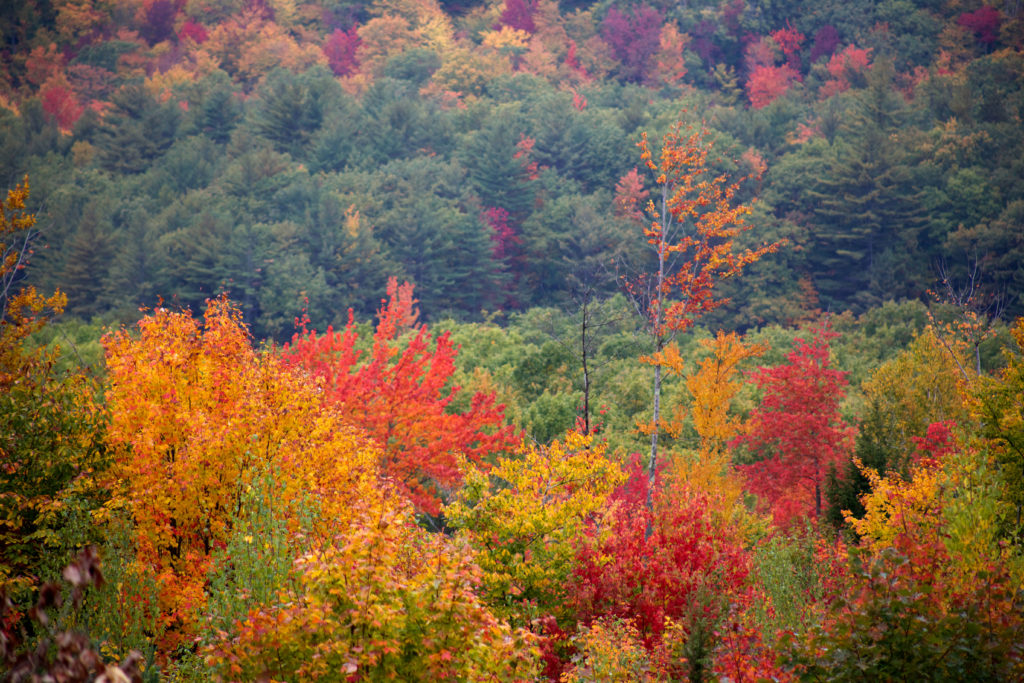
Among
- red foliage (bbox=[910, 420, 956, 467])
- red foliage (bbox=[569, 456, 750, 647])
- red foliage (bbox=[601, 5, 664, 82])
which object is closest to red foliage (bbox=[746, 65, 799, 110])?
red foliage (bbox=[601, 5, 664, 82])

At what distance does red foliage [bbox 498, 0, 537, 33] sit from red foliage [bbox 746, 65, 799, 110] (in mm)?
25391

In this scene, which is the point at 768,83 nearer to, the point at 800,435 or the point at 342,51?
the point at 342,51

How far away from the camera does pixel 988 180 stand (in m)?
50.2

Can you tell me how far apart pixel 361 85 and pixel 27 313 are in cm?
4056

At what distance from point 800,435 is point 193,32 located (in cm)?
8663

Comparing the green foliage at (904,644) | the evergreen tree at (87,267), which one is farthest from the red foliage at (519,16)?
the green foliage at (904,644)

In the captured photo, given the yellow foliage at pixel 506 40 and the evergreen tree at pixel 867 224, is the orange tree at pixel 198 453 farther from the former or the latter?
the yellow foliage at pixel 506 40

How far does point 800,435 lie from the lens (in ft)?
77.9

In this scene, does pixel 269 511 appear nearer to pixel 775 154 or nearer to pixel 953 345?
pixel 953 345

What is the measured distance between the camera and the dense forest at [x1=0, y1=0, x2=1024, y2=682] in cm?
948

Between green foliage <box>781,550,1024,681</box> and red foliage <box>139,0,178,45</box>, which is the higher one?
green foliage <box>781,550,1024,681</box>

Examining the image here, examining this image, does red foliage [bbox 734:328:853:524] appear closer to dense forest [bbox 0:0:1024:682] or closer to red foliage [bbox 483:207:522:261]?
dense forest [bbox 0:0:1024:682]

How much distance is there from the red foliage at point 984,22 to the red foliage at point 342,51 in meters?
59.8

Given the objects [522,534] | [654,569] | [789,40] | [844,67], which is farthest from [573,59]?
[522,534]
